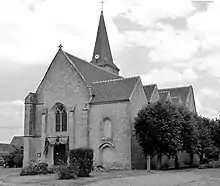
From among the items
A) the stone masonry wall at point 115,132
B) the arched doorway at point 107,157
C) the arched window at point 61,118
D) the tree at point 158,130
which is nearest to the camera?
the tree at point 158,130

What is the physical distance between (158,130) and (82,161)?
37.7 feet

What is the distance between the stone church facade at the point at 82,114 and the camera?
127 ft

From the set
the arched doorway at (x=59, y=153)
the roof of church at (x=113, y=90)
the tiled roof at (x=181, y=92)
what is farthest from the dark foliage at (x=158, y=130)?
the tiled roof at (x=181, y=92)

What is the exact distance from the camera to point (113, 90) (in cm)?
4072

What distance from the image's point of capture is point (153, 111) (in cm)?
3703

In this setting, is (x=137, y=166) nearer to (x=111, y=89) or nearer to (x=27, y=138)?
(x=111, y=89)

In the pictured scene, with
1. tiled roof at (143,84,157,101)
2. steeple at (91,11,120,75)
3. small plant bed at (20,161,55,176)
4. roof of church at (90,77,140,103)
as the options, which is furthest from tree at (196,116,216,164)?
small plant bed at (20,161,55,176)

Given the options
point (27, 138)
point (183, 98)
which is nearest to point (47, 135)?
point (27, 138)

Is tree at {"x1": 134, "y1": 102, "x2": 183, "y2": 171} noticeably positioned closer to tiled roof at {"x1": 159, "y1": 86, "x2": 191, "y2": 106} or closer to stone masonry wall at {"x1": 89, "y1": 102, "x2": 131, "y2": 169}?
stone masonry wall at {"x1": 89, "y1": 102, "x2": 131, "y2": 169}

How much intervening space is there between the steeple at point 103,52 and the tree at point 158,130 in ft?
83.6

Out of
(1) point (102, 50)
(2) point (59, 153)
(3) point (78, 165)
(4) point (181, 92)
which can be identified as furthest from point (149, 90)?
(3) point (78, 165)

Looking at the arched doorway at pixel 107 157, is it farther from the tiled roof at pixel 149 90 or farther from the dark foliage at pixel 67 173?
the dark foliage at pixel 67 173

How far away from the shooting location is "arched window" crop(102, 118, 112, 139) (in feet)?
129

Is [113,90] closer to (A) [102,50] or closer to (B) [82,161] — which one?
(B) [82,161]
